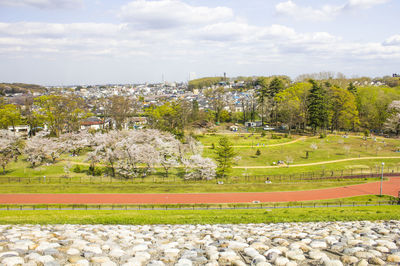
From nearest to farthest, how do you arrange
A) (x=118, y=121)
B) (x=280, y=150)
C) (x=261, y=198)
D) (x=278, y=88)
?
(x=261, y=198)
(x=280, y=150)
(x=118, y=121)
(x=278, y=88)

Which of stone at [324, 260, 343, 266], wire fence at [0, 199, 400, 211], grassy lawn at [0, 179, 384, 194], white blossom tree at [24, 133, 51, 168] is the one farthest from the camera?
white blossom tree at [24, 133, 51, 168]

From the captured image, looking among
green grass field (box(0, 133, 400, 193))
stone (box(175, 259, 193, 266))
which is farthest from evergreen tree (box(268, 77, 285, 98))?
stone (box(175, 259, 193, 266))

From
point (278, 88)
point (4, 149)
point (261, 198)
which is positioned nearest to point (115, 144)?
point (4, 149)

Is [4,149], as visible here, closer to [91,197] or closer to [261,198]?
[91,197]

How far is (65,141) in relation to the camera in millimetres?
47781

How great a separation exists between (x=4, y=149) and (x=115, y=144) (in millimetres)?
19118

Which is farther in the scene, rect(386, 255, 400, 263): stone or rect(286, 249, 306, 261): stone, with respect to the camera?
rect(286, 249, 306, 261): stone

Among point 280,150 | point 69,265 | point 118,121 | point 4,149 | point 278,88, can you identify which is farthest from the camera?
point 278,88

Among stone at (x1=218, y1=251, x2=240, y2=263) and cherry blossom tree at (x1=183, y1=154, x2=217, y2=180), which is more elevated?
stone at (x1=218, y1=251, x2=240, y2=263)

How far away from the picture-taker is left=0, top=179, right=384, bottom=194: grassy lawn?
3284 centimetres

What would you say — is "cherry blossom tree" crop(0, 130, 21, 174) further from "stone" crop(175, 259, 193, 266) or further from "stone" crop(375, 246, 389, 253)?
"stone" crop(375, 246, 389, 253)

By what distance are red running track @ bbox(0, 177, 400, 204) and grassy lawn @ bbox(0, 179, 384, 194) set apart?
4.26ft

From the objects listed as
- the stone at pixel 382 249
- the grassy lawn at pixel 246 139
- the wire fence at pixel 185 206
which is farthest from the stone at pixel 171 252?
the grassy lawn at pixel 246 139

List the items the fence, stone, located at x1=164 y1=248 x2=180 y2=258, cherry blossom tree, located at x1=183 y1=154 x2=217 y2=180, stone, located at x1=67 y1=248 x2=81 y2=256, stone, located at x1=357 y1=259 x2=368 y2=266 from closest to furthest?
stone, located at x1=357 y1=259 x2=368 y2=266, stone, located at x1=67 y1=248 x2=81 y2=256, stone, located at x1=164 y1=248 x2=180 y2=258, the fence, cherry blossom tree, located at x1=183 y1=154 x2=217 y2=180
